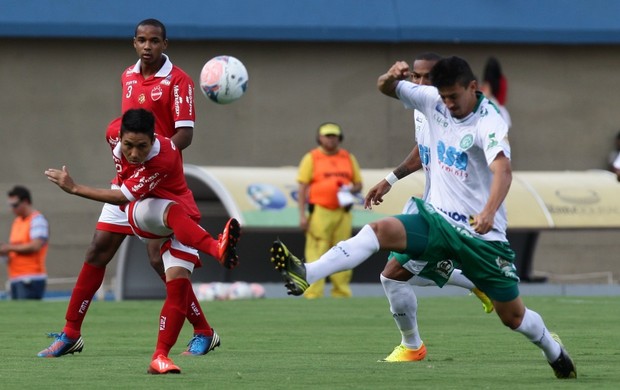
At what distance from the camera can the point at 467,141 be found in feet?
28.5

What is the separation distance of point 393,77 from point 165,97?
7.17 ft

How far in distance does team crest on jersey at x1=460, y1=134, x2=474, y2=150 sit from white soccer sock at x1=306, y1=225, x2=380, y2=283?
2.59ft

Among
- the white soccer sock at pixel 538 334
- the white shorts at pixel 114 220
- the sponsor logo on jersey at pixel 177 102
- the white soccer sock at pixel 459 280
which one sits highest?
the sponsor logo on jersey at pixel 177 102

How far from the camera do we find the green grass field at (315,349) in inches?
337

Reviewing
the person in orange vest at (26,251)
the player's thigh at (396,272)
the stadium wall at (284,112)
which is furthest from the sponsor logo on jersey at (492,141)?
the stadium wall at (284,112)

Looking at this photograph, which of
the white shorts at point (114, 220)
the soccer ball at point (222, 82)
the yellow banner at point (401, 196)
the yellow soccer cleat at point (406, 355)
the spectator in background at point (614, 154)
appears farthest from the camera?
the spectator in background at point (614, 154)

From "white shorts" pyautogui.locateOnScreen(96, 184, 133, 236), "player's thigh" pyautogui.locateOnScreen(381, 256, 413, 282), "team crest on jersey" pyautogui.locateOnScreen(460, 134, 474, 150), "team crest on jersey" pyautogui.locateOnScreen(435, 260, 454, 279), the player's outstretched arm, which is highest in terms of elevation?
"team crest on jersey" pyautogui.locateOnScreen(460, 134, 474, 150)

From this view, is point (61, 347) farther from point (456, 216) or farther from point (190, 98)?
point (456, 216)

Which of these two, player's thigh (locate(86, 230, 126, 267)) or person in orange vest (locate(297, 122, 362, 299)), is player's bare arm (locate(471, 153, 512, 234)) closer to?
player's thigh (locate(86, 230, 126, 267))

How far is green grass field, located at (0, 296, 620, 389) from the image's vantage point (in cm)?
855

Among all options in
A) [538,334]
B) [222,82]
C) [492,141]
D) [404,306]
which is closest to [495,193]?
[492,141]

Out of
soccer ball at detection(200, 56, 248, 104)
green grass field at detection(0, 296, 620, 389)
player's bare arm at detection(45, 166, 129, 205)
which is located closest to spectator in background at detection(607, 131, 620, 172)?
green grass field at detection(0, 296, 620, 389)

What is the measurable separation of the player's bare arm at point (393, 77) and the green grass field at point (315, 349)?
1.74 meters

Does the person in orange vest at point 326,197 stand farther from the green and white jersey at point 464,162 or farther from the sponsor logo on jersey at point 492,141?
the sponsor logo on jersey at point 492,141
